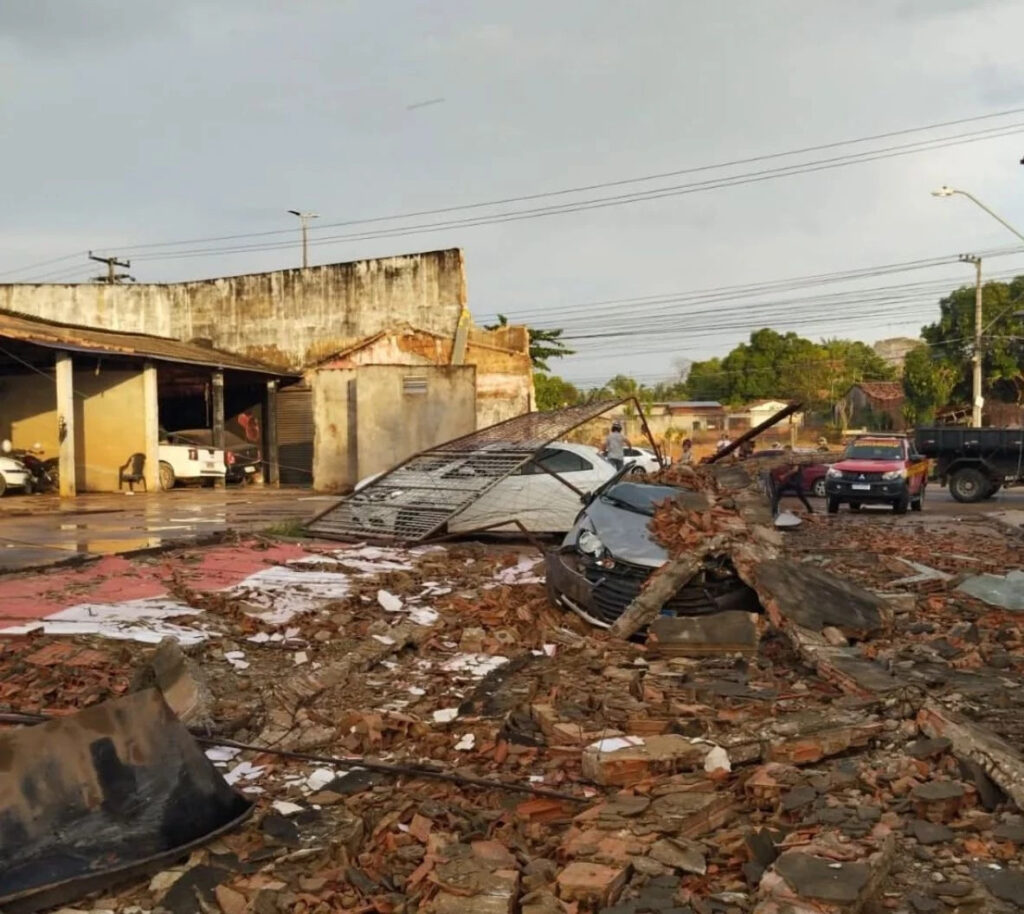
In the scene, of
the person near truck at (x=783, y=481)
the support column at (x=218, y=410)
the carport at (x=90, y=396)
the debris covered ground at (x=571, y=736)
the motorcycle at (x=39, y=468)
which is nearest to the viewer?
the debris covered ground at (x=571, y=736)

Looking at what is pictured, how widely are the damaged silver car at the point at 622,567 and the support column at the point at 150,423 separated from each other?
799 inches

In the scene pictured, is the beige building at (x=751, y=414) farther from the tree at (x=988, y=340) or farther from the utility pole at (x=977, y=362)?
the utility pole at (x=977, y=362)

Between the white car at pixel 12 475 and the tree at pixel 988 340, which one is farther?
the tree at pixel 988 340

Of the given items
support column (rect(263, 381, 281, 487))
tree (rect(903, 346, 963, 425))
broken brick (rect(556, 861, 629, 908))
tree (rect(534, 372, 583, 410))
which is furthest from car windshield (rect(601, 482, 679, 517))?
tree (rect(903, 346, 963, 425))

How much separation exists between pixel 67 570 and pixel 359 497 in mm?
4866

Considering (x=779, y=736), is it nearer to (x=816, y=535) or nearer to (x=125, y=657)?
(x=125, y=657)

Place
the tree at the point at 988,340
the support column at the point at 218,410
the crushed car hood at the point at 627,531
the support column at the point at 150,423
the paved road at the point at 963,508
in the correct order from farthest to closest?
the tree at the point at 988,340
the support column at the point at 218,410
the support column at the point at 150,423
the paved road at the point at 963,508
the crushed car hood at the point at 627,531

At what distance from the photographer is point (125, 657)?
659cm

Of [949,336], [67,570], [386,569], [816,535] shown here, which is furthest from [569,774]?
[949,336]

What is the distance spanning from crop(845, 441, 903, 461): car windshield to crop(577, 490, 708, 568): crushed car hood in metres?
14.0

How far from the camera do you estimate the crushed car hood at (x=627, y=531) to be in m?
7.98

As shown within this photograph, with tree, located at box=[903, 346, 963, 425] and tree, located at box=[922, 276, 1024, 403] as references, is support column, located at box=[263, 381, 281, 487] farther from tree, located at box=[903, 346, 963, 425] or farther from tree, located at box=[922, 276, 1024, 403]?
tree, located at box=[903, 346, 963, 425]

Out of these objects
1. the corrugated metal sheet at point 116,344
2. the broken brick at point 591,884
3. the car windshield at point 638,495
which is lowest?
the broken brick at point 591,884

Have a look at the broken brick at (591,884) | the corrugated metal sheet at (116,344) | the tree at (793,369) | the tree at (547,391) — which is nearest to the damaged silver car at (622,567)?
the broken brick at (591,884)
